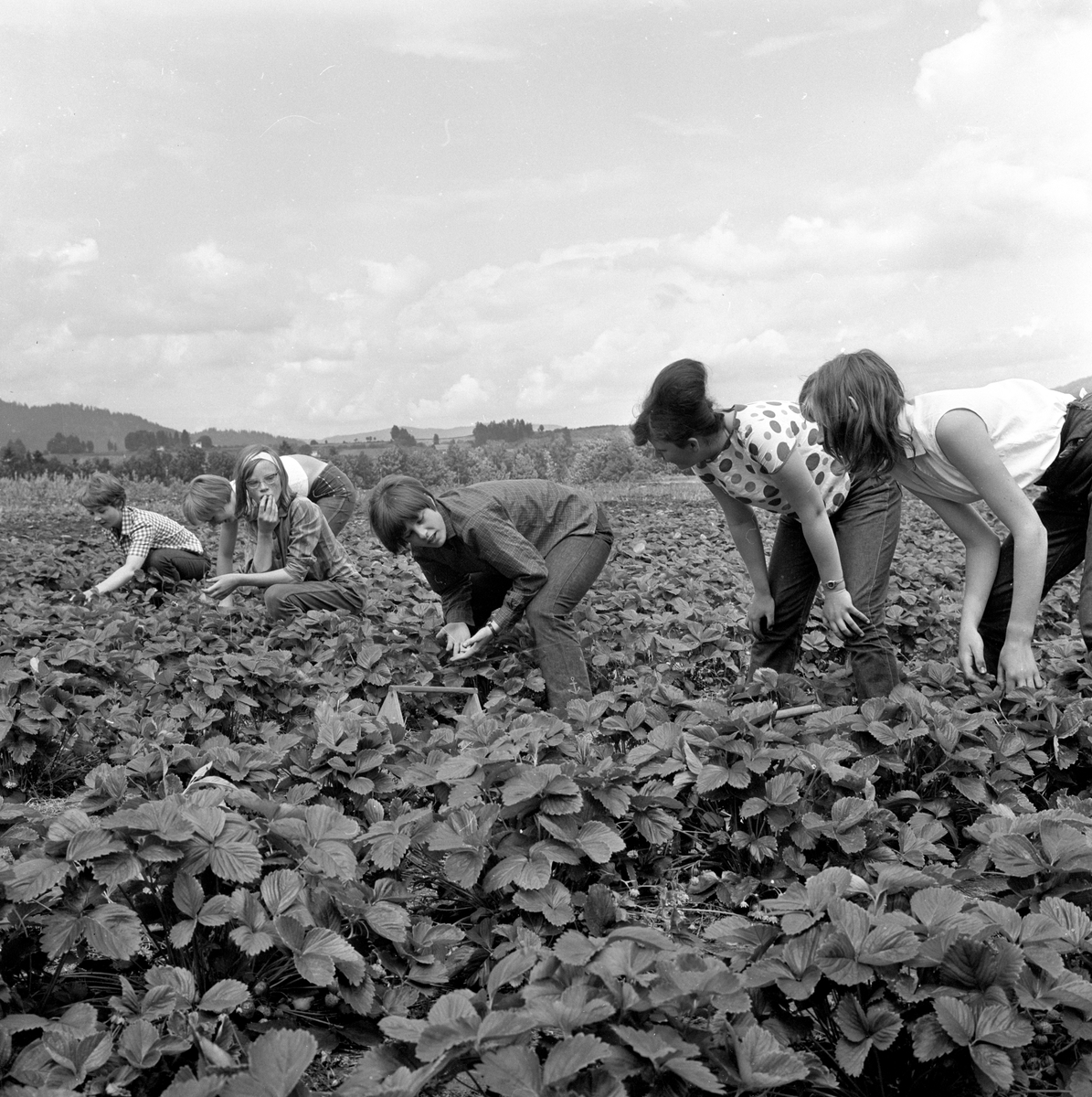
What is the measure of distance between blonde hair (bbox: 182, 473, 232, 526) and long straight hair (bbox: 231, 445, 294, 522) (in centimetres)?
8

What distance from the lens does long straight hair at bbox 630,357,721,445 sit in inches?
113

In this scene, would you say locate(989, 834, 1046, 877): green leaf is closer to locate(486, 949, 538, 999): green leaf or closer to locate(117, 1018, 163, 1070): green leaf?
locate(486, 949, 538, 999): green leaf

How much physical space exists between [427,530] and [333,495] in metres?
2.45

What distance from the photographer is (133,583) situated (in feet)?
20.0

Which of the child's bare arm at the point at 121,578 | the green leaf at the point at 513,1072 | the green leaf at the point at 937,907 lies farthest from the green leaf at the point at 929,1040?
the child's bare arm at the point at 121,578

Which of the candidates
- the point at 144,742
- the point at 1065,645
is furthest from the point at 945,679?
the point at 144,742

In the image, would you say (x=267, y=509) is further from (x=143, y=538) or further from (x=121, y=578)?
(x=143, y=538)

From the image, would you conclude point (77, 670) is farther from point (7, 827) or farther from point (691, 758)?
point (691, 758)

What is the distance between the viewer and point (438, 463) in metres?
26.1

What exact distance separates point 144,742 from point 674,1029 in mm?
1944

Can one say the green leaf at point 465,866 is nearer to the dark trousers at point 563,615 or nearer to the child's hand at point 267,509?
the dark trousers at point 563,615

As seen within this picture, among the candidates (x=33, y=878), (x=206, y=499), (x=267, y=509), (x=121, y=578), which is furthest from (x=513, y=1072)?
(x=121, y=578)

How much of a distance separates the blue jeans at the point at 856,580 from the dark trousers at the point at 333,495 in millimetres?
2926

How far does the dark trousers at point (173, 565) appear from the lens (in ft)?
20.1
